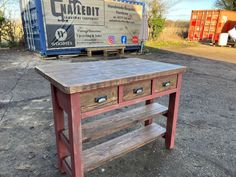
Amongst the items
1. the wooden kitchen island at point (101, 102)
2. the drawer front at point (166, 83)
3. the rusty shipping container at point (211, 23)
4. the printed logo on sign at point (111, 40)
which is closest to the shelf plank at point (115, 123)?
the wooden kitchen island at point (101, 102)

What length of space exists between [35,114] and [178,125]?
202 cm

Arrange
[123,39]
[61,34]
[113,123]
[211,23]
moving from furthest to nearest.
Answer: [211,23]
[123,39]
[61,34]
[113,123]


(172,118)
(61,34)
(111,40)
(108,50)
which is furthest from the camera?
(111,40)

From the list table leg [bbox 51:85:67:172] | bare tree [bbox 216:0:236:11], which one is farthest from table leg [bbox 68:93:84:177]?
bare tree [bbox 216:0:236:11]

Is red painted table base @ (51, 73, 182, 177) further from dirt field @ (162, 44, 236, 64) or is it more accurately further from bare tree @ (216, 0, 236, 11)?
bare tree @ (216, 0, 236, 11)

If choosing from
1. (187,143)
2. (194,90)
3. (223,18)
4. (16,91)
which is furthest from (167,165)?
(223,18)

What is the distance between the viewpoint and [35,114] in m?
2.74

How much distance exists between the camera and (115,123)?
68.9 inches

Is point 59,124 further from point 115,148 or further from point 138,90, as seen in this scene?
point 138,90

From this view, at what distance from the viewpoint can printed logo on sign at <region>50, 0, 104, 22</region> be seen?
20.7 ft

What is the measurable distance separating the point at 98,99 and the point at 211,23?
13935mm

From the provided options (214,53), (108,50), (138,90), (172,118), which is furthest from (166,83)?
(214,53)

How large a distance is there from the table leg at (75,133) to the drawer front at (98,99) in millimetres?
47

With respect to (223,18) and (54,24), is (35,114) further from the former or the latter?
(223,18)
